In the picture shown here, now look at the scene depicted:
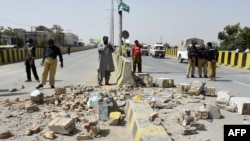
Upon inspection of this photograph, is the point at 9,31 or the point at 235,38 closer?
the point at 235,38

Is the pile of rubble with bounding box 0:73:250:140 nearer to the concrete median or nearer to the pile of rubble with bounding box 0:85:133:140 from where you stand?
the pile of rubble with bounding box 0:85:133:140

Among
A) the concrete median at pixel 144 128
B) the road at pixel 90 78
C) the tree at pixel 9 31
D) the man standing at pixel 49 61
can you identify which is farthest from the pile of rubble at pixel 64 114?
the tree at pixel 9 31

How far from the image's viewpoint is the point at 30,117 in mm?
7090

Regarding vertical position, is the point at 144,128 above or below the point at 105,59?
below

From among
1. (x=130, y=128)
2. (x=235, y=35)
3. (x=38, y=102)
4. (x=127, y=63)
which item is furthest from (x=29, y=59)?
(x=235, y=35)

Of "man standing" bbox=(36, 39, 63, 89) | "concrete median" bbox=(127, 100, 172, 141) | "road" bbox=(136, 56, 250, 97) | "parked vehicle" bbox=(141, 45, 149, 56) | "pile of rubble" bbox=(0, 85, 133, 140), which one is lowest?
"parked vehicle" bbox=(141, 45, 149, 56)

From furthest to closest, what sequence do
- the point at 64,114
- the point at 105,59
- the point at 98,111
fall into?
1. the point at 105,59
2. the point at 98,111
3. the point at 64,114

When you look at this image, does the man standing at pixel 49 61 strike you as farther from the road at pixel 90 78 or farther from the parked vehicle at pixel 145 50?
the parked vehicle at pixel 145 50

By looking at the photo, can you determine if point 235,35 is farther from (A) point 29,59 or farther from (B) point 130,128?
(B) point 130,128

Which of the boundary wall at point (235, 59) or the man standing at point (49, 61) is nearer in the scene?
the man standing at point (49, 61)

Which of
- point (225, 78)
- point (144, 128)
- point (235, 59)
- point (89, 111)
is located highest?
point (144, 128)


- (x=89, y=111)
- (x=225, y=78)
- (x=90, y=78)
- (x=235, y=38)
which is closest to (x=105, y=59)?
(x=90, y=78)

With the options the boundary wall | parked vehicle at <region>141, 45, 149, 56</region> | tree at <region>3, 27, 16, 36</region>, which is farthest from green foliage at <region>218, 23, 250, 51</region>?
tree at <region>3, 27, 16, 36</region>

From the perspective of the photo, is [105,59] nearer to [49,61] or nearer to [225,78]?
[49,61]
